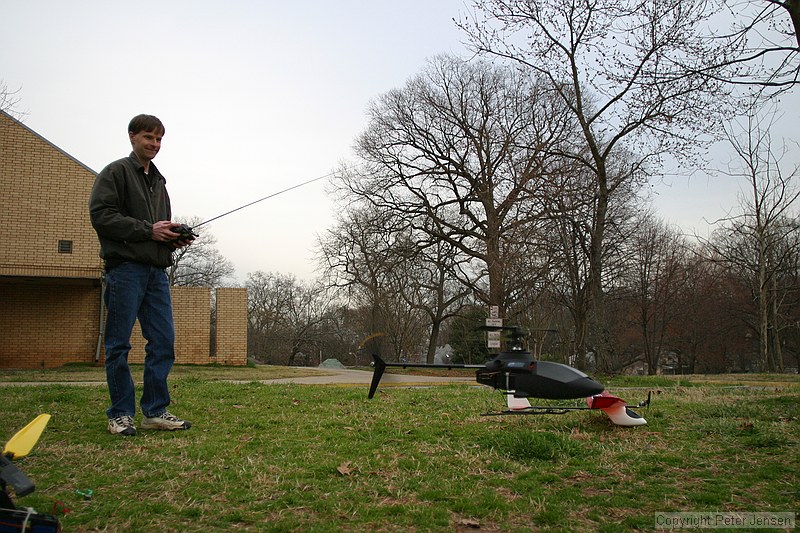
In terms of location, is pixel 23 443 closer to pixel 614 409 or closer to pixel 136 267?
pixel 136 267

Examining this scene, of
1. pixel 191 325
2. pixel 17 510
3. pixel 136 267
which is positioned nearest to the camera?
pixel 17 510

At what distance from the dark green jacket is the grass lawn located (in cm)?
135

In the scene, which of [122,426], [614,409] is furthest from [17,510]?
[614,409]

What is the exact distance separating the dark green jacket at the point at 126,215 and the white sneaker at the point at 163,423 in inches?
47.4

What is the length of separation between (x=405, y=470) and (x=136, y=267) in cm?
257

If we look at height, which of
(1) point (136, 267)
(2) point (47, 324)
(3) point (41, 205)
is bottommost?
(2) point (47, 324)

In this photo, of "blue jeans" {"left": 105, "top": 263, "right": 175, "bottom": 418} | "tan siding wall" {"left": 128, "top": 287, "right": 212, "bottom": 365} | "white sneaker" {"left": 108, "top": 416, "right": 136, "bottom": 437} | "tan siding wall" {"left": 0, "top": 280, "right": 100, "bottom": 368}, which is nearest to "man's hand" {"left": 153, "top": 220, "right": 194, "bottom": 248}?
"blue jeans" {"left": 105, "top": 263, "right": 175, "bottom": 418}

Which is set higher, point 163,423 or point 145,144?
point 145,144

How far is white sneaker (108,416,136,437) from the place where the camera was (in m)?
4.42

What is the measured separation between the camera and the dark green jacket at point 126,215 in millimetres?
4445

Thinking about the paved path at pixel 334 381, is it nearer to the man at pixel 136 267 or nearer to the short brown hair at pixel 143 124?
the man at pixel 136 267

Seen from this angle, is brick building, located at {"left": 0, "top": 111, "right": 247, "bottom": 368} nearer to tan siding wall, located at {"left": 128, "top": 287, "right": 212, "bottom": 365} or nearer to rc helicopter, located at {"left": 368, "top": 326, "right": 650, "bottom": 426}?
tan siding wall, located at {"left": 128, "top": 287, "right": 212, "bottom": 365}

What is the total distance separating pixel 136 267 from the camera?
4602mm

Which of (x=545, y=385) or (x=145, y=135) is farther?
(x=545, y=385)
